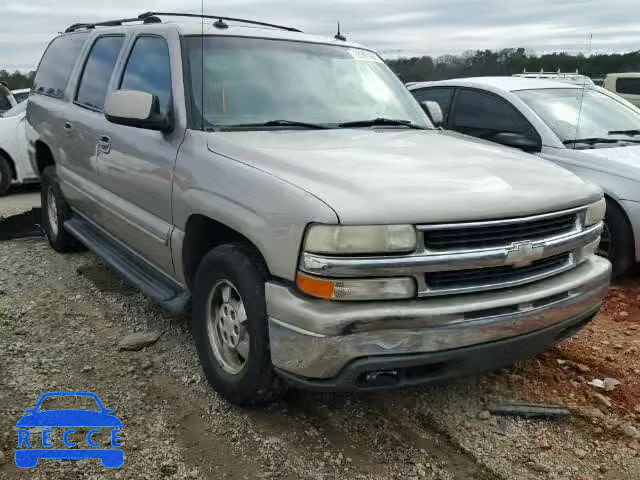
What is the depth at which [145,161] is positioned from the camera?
12.4 ft

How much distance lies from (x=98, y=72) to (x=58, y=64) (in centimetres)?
125

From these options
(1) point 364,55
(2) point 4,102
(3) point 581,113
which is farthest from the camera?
(2) point 4,102

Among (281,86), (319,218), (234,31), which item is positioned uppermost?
(234,31)

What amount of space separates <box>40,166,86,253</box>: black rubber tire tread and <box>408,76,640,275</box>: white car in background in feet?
10.9

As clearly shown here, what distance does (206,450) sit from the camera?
2.89m

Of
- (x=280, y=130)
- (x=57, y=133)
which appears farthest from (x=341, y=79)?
(x=57, y=133)

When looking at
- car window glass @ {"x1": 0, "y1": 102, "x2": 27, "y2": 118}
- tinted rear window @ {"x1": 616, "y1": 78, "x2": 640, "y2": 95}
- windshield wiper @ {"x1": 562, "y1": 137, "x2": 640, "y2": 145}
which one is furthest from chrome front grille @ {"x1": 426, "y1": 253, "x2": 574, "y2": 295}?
tinted rear window @ {"x1": 616, "y1": 78, "x2": 640, "y2": 95}

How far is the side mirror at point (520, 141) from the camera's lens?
554 cm

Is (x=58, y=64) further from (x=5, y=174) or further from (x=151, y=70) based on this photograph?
(x=5, y=174)

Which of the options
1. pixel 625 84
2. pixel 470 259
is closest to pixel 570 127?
pixel 470 259

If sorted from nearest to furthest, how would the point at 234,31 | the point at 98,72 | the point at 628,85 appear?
1. the point at 234,31
2. the point at 98,72
3. the point at 628,85

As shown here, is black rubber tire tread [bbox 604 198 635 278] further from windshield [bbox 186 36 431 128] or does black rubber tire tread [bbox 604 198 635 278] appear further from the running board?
the running board

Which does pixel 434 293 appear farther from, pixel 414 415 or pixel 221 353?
pixel 221 353

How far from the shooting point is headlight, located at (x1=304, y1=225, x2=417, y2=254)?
249 cm
